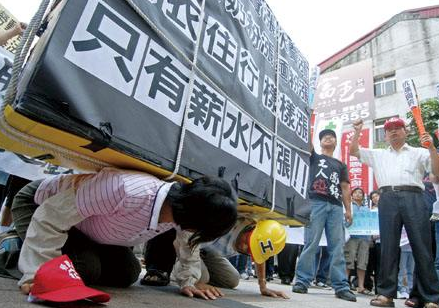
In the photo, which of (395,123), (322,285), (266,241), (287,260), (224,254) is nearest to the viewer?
(266,241)

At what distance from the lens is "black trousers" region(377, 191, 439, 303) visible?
245 cm

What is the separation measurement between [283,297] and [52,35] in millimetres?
1908

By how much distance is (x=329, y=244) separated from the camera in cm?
311

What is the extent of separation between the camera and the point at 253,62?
208 cm

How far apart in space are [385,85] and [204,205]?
13031mm

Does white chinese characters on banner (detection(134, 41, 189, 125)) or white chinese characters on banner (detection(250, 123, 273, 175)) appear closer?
white chinese characters on banner (detection(134, 41, 189, 125))

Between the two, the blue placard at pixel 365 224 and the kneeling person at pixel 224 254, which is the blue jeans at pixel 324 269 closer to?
the blue placard at pixel 365 224

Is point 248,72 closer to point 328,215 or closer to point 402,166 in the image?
point 402,166

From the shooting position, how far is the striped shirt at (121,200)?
1352 millimetres

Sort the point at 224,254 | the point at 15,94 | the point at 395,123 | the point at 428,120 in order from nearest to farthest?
the point at 15,94 < the point at 224,254 < the point at 395,123 < the point at 428,120

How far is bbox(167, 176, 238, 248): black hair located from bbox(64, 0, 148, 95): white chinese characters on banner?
0.42 meters

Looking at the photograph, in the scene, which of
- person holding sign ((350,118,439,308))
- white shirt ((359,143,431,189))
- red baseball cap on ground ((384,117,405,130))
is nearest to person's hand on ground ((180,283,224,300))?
person holding sign ((350,118,439,308))

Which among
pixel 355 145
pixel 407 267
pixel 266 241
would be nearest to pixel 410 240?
pixel 355 145

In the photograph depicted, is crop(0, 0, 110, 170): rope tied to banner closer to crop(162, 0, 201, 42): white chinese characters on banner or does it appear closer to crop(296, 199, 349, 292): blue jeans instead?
crop(162, 0, 201, 42): white chinese characters on banner
